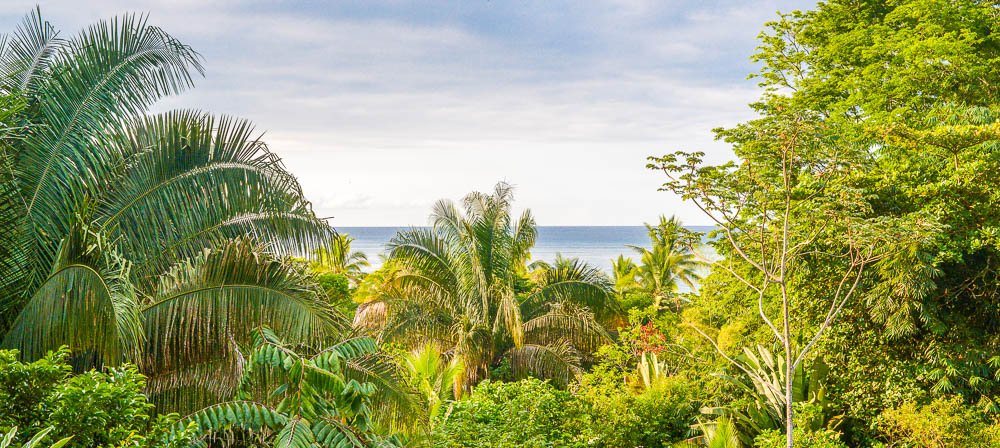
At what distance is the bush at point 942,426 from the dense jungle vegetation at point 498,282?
0.04 m

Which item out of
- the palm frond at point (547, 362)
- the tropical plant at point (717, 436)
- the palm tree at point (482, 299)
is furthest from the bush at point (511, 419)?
the palm tree at point (482, 299)

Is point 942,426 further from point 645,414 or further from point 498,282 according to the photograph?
point 498,282

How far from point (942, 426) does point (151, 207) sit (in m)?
9.77

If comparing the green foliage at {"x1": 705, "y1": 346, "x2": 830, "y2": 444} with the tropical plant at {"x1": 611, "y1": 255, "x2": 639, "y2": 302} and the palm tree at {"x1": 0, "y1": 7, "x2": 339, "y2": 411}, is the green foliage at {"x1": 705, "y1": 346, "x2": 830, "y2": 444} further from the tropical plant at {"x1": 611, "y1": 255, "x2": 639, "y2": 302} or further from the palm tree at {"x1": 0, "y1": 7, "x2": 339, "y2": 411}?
the tropical plant at {"x1": 611, "y1": 255, "x2": 639, "y2": 302}

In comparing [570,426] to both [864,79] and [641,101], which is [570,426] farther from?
[641,101]

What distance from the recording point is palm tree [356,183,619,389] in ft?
53.9

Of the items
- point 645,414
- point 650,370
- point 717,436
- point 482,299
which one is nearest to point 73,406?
point 717,436

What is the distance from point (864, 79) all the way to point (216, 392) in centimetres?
1281

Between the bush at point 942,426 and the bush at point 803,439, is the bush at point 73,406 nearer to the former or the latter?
the bush at point 803,439

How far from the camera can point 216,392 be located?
5.86 meters

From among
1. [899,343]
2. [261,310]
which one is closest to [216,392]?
[261,310]

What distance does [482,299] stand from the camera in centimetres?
1669

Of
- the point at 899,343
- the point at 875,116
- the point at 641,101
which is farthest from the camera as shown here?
the point at 641,101

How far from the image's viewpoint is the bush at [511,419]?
339 inches
